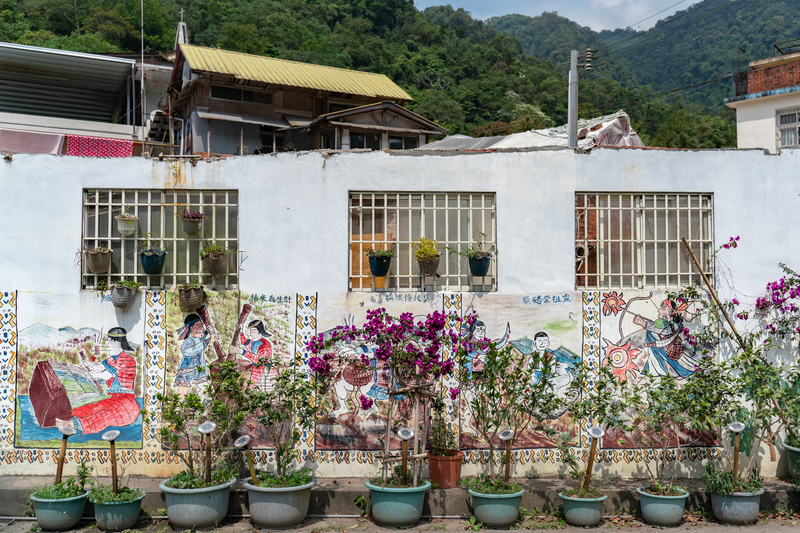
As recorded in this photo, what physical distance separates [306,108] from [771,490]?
646 inches

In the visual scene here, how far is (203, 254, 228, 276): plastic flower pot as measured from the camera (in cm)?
818

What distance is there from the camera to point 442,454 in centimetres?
801

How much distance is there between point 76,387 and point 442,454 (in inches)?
182

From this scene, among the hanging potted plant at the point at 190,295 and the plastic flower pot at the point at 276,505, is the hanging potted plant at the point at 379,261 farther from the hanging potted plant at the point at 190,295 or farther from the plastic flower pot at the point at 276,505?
the plastic flower pot at the point at 276,505

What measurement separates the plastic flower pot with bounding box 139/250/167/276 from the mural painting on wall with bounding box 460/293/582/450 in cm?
389

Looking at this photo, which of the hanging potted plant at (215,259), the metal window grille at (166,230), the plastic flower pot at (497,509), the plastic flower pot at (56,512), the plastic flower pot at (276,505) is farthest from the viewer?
the metal window grille at (166,230)

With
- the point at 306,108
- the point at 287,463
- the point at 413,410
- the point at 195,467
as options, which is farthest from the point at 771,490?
the point at 306,108

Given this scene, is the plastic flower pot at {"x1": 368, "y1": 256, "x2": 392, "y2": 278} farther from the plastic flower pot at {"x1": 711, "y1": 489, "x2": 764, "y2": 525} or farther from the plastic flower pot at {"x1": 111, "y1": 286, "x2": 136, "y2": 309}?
the plastic flower pot at {"x1": 711, "y1": 489, "x2": 764, "y2": 525}

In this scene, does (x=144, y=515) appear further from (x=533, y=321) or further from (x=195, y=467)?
(x=533, y=321)

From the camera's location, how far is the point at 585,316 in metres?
8.51

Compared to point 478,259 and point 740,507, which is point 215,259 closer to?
point 478,259

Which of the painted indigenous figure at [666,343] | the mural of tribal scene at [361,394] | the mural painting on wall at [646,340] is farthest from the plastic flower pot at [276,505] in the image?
the painted indigenous figure at [666,343]

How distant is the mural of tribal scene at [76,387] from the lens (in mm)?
8086

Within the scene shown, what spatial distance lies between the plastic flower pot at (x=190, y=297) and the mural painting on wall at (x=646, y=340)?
16.9 feet
